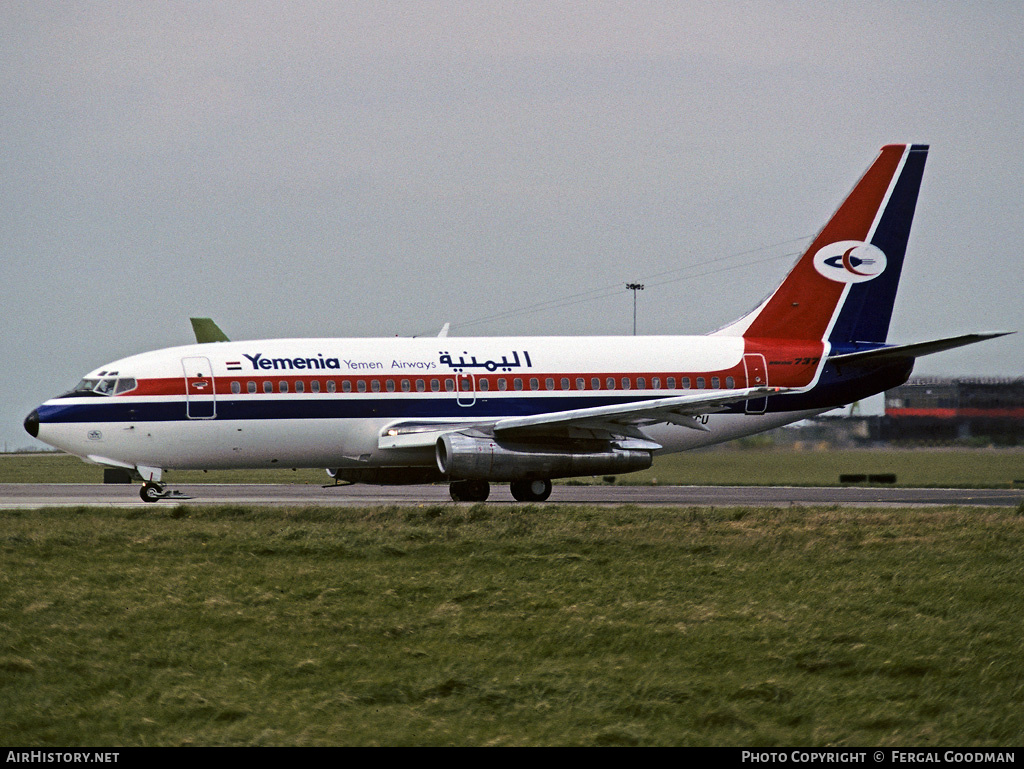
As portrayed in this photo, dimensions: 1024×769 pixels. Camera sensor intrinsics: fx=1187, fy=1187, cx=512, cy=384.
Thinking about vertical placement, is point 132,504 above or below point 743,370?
below

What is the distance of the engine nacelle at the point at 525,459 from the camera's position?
2775 cm

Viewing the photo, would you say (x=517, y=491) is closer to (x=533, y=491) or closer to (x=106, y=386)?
(x=533, y=491)

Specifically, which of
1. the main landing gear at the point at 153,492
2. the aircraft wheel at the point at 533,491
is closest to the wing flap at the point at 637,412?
the aircraft wheel at the point at 533,491

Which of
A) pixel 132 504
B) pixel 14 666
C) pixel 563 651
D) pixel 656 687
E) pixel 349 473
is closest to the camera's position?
pixel 656 687

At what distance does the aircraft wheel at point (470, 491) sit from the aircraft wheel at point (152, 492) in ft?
23.2

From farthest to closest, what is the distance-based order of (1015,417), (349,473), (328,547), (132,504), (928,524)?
(1015,417) → (349,473) → (132,504) → (928,524) → (328,547)

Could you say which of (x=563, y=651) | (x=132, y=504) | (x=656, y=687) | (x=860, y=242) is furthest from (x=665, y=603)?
(x=860, y=242)

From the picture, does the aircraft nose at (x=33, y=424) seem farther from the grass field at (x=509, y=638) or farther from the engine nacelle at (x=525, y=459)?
the grass field at (x=509, y=638)

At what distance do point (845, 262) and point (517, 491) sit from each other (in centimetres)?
1131

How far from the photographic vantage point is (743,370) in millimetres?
31172

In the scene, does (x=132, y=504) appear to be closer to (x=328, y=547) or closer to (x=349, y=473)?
(x=349, y=473)

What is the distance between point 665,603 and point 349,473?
64.1 feet

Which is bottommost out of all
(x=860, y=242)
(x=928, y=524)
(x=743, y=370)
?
(x=928, y=524)

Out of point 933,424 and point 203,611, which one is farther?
point 933,424
